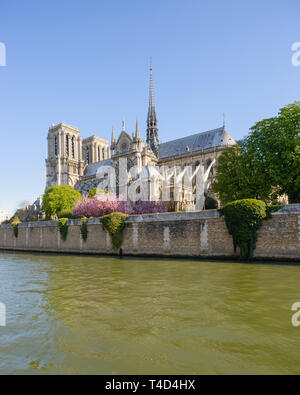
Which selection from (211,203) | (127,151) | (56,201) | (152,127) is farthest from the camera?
(152,127)

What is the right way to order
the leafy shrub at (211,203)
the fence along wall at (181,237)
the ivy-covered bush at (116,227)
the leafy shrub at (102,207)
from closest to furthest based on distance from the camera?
the fence along wall at (181,237) < the ivy-covered bush at (116,227) < the leafy shrub at (102,207) < the leafy shrub at (211,203)

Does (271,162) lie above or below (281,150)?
below

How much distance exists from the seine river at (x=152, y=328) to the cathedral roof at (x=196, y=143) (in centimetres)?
3843

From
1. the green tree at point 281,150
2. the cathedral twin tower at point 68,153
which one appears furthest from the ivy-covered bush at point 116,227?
the cathedral twin tower at point 68,153

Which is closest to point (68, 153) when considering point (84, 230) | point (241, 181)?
point (84, 230)

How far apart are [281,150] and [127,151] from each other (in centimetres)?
3254

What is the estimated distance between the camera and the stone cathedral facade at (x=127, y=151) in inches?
1772

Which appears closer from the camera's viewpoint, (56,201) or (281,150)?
(281,150)

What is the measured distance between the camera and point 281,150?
1805 centimetres

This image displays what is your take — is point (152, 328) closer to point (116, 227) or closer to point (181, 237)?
point (181, 237)

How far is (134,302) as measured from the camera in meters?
6.70

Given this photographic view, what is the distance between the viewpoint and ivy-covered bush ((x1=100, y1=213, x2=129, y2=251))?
20.3 m

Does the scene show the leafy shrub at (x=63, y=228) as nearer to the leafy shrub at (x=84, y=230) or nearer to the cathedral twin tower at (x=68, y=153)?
the leafy shrub at (x=84, y=230)
